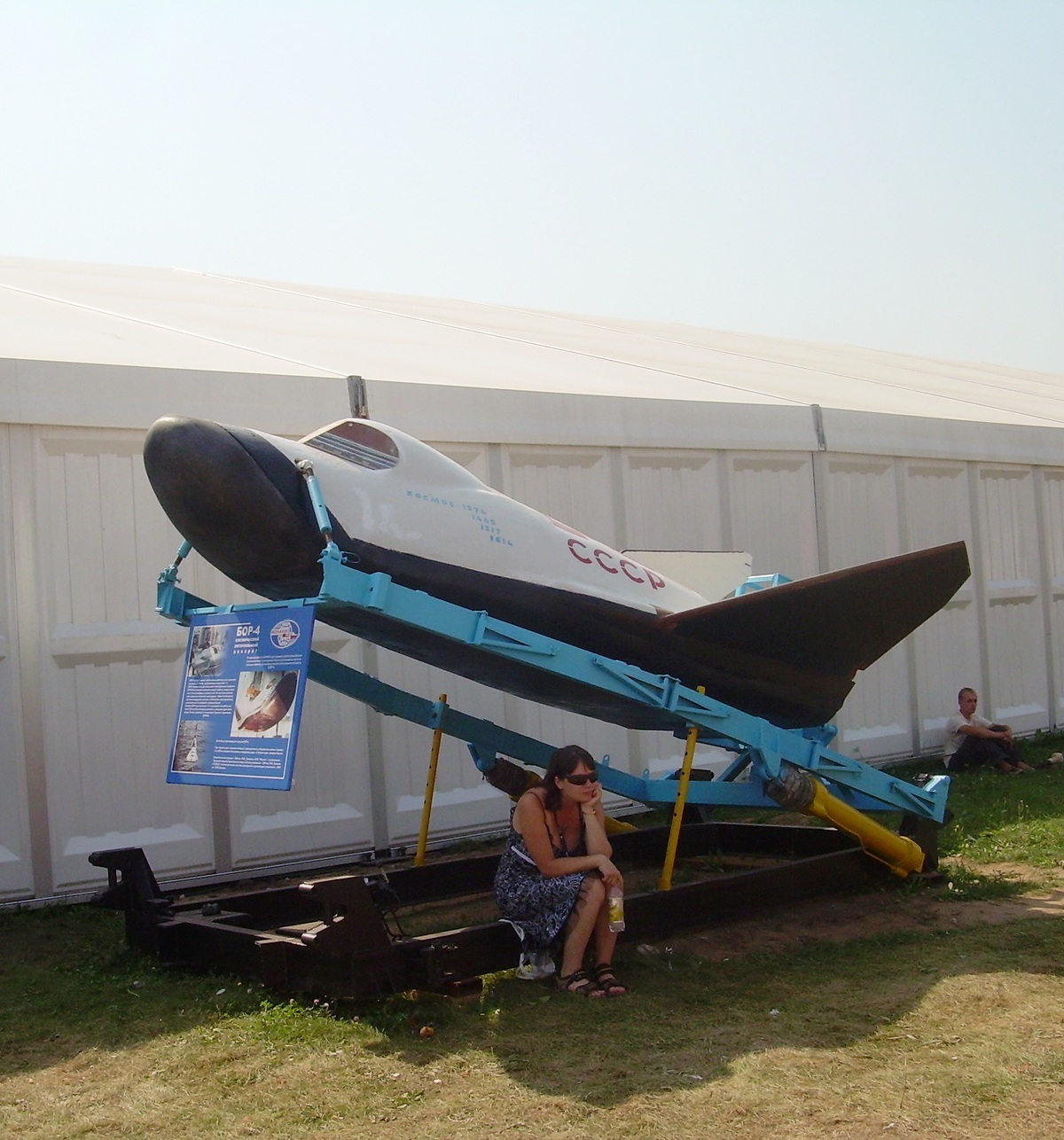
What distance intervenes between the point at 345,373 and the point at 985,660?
7461mm

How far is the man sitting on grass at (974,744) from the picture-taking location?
447 inches

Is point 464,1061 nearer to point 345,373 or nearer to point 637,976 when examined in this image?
point 637,976

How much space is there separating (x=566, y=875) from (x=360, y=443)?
2.25 meters

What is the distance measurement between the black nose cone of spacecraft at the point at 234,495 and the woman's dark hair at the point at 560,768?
1416 millimetres

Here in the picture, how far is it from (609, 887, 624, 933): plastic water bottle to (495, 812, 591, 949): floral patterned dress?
15cm

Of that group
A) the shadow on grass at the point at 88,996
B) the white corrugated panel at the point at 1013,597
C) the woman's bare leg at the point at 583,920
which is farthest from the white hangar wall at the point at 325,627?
the woman's bare leg at the point at 583,920

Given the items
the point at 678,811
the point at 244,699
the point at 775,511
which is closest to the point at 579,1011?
the point at 678,811

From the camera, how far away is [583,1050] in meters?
4.70

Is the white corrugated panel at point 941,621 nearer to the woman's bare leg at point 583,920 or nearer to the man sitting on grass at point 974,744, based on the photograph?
the man sitting on grass at point 974,744

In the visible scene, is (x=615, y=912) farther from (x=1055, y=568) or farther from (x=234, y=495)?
(x=1055, y=568)

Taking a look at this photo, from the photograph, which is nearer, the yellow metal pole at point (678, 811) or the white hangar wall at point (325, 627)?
the yellow metal pole at point (678, 811)

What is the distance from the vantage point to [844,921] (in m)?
6.81

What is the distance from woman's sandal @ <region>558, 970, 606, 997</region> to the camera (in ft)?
17.7

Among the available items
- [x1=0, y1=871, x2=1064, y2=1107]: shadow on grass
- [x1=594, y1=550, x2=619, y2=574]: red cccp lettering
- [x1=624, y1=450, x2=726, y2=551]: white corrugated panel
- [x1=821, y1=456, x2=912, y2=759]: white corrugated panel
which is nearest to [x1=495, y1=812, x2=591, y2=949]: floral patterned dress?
[x1=0, y1=871, x2=1064, y2=1107]: shadow on grass
